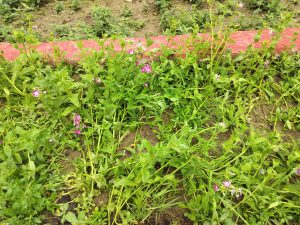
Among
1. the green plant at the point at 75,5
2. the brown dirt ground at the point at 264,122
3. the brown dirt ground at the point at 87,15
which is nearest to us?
the brown dirt ground at the point at 264,122

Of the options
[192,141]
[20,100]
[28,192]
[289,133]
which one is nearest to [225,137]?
[192,141]

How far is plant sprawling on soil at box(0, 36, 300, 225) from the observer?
6.08ft

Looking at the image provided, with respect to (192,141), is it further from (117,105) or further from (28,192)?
(28,192)

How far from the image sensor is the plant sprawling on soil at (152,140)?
185cm

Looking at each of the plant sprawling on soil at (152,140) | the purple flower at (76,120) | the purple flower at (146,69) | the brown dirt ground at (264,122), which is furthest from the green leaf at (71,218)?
the brown dirt ground at (264,122)

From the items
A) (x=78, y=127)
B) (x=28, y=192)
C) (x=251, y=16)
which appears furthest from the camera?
(x=251, y=16)

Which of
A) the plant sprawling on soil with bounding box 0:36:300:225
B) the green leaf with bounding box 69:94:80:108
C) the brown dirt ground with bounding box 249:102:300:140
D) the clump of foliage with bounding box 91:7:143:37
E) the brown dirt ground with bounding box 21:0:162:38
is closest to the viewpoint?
the plant sprawling on soil with bounding box 0:36:300:225

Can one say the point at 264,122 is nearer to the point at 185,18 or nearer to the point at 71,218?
the point at 185,18

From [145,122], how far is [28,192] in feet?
3.05

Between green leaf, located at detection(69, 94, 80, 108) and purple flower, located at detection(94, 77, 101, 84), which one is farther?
purple flower, located at detection(94, 77, 101, 84)

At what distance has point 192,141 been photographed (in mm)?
2221

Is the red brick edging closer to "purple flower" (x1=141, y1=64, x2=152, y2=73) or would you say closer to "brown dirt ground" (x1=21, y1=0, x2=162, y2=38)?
"purple flower" (x1=141, y1=64, x2=152, y2=73)

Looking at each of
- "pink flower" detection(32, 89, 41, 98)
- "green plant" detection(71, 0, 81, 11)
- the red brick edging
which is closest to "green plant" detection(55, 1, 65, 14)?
"green plant" detection(71, 0, 81, 11)

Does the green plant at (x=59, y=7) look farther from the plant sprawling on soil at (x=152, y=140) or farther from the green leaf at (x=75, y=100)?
the green leaf at (x=75, y=100)
